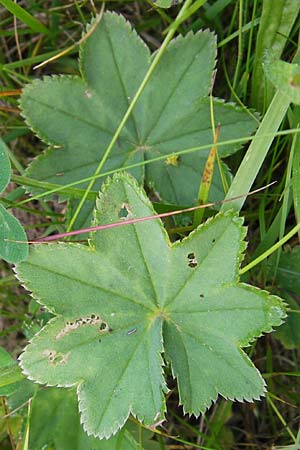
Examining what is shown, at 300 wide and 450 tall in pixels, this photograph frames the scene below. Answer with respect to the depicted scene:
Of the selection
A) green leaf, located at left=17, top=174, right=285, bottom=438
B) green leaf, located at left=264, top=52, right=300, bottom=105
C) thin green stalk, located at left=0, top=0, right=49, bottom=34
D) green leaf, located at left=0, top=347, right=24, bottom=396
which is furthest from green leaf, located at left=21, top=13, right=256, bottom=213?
green leaf, located at left=0, top=347, right=24, bottom=396

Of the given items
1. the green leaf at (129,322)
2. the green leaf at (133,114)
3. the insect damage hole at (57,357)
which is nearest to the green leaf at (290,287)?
the green leaf at (133,114)

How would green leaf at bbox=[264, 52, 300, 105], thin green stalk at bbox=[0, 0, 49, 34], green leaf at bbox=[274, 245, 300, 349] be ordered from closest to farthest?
green leaf at bbox=[264, 52, 300, 105] → thin green stalk at bbox=[0, 0, 49, 34] → green leaf at bbox=[274, 245, 300, 349]

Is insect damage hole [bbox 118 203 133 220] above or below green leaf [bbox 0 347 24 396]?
above

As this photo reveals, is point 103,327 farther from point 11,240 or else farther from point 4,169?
point 4,169

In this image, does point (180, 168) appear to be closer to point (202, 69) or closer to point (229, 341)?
point (202, 69)

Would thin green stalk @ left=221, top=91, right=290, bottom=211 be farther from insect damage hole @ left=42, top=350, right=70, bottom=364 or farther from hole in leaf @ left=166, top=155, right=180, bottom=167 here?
insect damage hole @ left=42, top=350, right=70, bottom=364

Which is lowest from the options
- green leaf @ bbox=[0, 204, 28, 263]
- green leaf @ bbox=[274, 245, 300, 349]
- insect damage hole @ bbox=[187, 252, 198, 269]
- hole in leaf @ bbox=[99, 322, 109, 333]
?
green leaf @ bbox=[274, 245, 300, 349]

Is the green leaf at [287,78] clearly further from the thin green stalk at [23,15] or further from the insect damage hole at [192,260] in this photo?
the thin green stalk at [23,15]

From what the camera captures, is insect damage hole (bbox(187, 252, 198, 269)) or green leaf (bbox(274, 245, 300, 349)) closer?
insect damage hole (bbox(187, 252, 198, 269))
